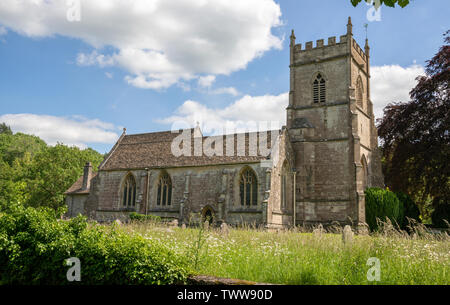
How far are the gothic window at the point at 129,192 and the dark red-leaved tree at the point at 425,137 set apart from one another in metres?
21.1

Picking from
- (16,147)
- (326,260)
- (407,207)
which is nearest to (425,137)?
(407,207)

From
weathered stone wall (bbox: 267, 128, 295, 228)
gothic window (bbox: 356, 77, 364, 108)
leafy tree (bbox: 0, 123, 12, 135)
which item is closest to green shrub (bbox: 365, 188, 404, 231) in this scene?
weathered stone wall (bbox: 267, 128, 295, 228)

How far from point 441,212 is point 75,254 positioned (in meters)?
26.6

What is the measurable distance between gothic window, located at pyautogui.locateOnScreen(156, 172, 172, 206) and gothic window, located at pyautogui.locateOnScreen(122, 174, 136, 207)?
2.56 metres

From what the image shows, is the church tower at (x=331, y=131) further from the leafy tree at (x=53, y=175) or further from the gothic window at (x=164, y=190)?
the leafy tree at (x=53, y=175)

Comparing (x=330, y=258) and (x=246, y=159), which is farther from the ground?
(x=246, y=159)

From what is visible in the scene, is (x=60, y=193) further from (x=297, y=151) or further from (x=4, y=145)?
(x=4, y=145)

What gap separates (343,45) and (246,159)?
1287cm

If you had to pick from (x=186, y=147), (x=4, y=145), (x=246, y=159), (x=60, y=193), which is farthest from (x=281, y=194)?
(x=4, y=145)

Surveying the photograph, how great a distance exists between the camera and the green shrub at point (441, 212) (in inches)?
1048

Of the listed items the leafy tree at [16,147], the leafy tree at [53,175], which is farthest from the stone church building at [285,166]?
the leafy tree at [16,147]

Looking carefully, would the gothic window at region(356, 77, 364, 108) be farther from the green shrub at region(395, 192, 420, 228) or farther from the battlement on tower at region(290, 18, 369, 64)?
the green shrub at region(395, 192, 420, 228)

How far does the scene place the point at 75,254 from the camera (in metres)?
8.23
